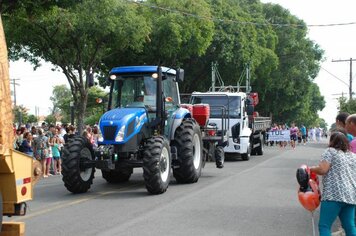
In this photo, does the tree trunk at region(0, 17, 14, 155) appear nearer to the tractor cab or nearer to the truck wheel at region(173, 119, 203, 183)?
the tractor cab

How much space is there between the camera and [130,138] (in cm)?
1206

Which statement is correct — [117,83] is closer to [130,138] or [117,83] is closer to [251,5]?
[130,138]

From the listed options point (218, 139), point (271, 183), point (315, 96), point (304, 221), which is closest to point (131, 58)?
point (218, 139)

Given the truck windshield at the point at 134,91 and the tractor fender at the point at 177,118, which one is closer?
the truck windshield at the point at 134,91

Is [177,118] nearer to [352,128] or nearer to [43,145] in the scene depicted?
[43,145]

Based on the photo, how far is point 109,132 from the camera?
12.0 m

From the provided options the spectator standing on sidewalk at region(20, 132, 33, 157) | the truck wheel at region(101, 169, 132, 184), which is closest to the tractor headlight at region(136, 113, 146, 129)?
the truck wheel at region(101, 169, 132, 184)

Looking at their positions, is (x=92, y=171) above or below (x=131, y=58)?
below

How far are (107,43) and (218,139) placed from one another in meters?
11.3

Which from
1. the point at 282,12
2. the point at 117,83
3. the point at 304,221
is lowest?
the point at 304,221

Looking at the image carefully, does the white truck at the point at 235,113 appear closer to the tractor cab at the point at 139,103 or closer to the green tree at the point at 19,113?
the tractor cab at the point at 139,103

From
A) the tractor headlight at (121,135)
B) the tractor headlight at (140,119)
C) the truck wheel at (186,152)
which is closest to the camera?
the tractor headlight at (121,135)

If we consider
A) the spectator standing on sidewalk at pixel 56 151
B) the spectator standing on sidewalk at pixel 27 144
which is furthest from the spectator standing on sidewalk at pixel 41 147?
the spectator standing on sidewalk at pixel 56 151

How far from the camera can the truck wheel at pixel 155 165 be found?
1146 centimetres
